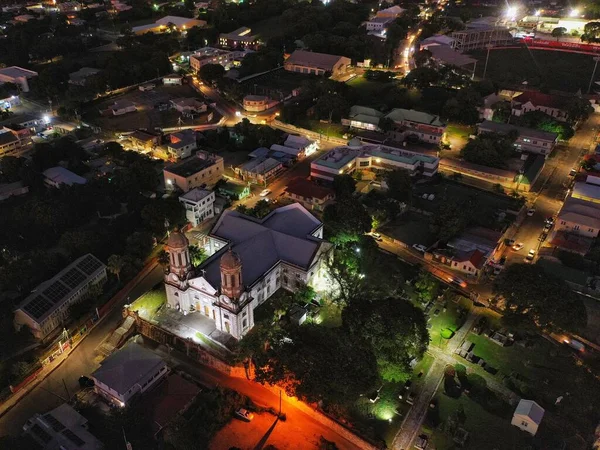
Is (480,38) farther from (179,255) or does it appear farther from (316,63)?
(179,255)

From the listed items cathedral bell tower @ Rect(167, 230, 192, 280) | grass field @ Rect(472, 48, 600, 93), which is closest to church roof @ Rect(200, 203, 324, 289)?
cathedral bell tower @ Rect(167, 230, 192, 280)

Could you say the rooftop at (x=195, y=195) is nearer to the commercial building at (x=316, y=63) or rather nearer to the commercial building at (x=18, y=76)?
the commercial building at (x=316, y=63)

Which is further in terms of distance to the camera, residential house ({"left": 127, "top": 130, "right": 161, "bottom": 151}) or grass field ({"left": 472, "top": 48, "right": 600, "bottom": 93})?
grass field ({"left": 472, "top": 48, "right": 600, "bottom": 93})

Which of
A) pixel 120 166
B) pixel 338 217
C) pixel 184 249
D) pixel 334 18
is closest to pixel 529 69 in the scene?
pixel 334 18

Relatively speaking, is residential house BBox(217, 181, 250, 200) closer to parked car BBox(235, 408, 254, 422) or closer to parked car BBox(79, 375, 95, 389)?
parked car BBox(79, 375, 95, 389)

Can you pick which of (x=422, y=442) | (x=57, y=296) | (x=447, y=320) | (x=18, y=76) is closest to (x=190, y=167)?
(x=57, y=296)

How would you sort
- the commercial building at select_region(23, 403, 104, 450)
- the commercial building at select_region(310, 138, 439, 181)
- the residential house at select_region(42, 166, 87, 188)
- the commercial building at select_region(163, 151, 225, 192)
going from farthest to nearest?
the commercial building at select_region(310, 138, 439, 181), the residential house at select_region(42, 166, 87, 188), the commercial building at select_region(163, 151, 225, 192), the commercial building at select_region(23, 403, 104, 450)

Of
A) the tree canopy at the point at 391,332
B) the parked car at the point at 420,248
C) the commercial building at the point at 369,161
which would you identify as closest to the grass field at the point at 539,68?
the commercial building at the point at 369,161
